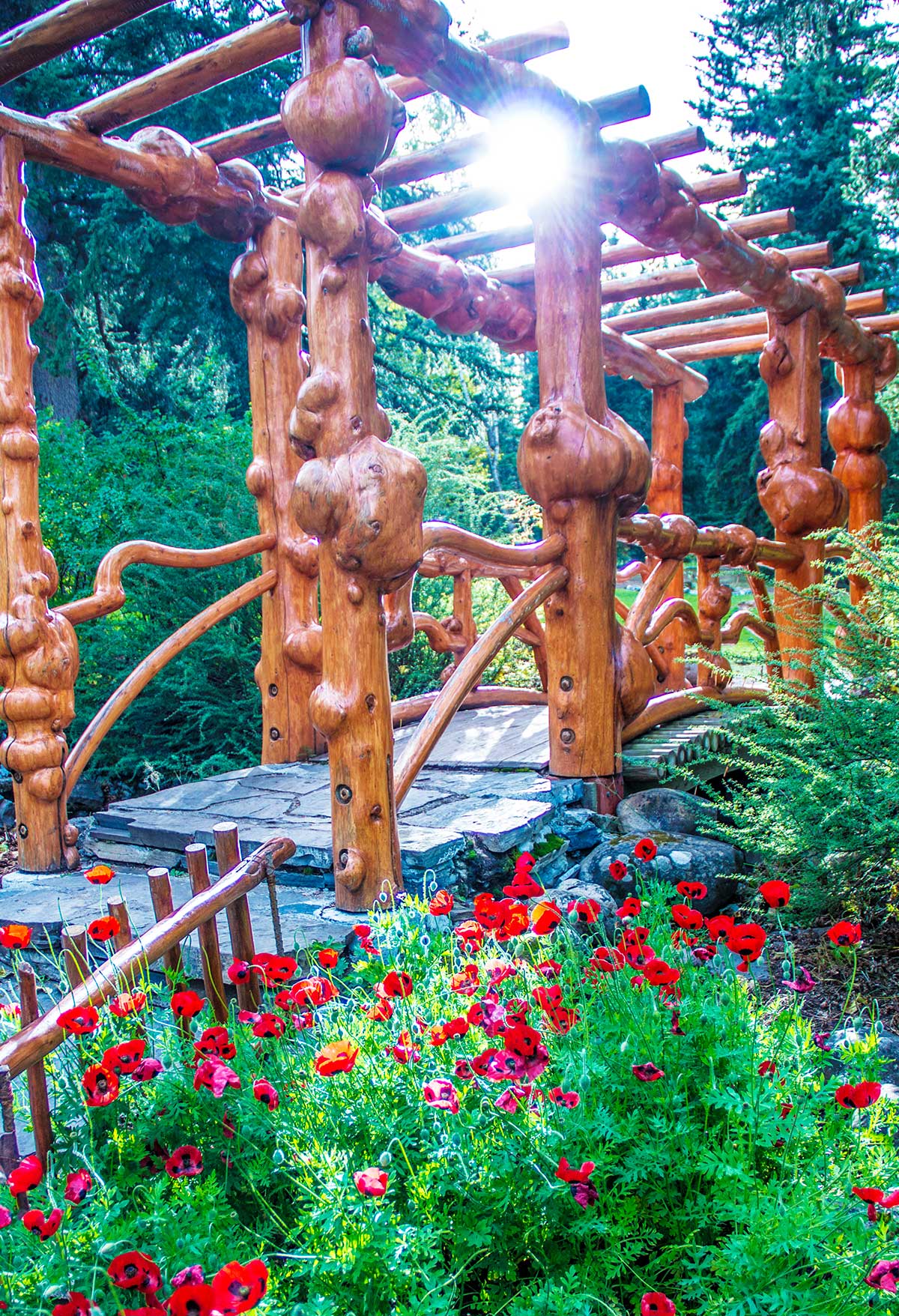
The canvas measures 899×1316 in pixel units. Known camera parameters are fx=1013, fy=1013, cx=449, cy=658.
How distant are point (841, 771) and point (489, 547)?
1.51 meters

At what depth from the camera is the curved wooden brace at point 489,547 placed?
364 cm

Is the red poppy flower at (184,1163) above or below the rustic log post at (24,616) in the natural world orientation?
below

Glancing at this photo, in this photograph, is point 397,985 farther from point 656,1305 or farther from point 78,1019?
point 656,1305

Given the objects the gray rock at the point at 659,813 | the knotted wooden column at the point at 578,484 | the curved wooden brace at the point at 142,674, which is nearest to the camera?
the curved wooden brace at the point at 142,674

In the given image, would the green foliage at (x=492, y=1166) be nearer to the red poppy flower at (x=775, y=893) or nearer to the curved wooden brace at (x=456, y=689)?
the red poppy flower at (x=775, y=893)

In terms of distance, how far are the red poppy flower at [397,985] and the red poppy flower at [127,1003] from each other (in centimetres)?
48

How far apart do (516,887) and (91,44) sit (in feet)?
33.4

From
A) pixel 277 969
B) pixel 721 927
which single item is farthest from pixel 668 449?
pixel 277 969

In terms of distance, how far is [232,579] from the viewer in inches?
261

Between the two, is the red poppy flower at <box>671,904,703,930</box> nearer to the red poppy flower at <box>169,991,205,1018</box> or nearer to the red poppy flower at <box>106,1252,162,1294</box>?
the red poppy flower at <box>169,991,205,1018</box>

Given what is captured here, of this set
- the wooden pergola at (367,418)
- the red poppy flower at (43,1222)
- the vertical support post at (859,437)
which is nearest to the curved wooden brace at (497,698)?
the wooden pergola at (367,418)

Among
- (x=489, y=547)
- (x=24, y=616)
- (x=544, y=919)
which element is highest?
(x=489, y=547)

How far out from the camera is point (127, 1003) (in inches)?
76.8

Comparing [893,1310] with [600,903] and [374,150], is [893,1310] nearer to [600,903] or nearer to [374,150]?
[600,903]
